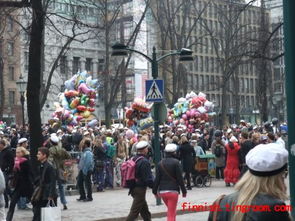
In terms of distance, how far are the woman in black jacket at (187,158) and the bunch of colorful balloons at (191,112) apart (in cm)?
1495

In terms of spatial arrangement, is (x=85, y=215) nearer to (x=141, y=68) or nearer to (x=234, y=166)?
(x=234, y=166)

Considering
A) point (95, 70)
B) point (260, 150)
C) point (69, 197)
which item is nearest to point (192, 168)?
point (69, 197)

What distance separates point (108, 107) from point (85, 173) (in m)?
24.8

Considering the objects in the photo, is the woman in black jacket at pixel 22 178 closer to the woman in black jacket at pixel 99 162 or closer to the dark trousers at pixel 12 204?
the dark trousers at pixel 12 204

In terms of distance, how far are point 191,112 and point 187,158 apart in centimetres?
1733

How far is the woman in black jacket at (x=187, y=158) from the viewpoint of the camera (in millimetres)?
21938

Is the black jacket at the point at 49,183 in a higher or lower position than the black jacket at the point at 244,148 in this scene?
lower

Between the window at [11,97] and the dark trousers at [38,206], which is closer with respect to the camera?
the dark trousers at [38,206]

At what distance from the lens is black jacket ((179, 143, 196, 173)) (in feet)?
72.1

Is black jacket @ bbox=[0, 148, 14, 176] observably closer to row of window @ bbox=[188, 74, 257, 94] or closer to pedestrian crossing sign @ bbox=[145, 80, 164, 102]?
pedestrian crossing sign @ bbox=[145, 80, 164, 102]

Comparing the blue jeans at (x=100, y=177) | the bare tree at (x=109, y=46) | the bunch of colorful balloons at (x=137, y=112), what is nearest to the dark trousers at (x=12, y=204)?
the blue jeans at (x=100, y=177)

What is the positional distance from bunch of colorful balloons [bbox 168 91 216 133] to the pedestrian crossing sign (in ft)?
65.4

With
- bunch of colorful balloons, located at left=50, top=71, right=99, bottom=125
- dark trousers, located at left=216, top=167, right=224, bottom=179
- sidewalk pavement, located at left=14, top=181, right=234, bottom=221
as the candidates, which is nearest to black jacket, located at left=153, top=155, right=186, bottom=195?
sidewalk pavement, located at left=14, top=181, right=234, bottom=221

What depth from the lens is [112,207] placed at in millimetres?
16562
